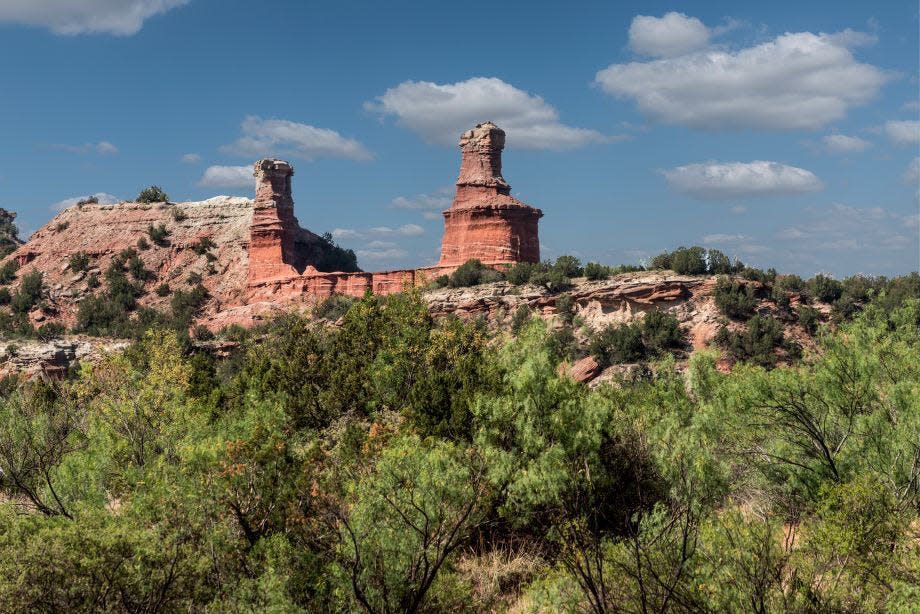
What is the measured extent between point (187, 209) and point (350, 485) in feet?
255

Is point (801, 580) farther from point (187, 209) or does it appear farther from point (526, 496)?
point (187, 209)

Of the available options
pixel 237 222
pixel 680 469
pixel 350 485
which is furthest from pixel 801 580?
pixel 237 222

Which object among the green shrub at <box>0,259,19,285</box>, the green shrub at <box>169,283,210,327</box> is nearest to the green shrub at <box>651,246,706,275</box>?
the green shrub at <box>169,283,210,327</box>

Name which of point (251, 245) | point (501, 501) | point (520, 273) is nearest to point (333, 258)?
point (251, 245)

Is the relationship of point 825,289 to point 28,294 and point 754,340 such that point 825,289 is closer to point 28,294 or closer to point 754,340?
point 754,340

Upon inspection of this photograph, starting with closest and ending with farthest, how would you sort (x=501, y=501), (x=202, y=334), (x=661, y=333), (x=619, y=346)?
(x=501, y=501) < (x=661, y=333) < (x=619, y=346) < (x=202, y=334)

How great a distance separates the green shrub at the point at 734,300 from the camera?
45.8 meters

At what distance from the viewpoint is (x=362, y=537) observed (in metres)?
12.5

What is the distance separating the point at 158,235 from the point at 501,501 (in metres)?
73.3

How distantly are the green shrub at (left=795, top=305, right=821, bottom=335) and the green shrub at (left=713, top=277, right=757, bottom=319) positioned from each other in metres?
2.57

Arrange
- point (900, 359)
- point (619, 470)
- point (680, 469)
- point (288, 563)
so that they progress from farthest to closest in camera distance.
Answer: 1. point (900, 359)
2. point (619, 470)
3. point (288, 563)
4. point (680, 469)

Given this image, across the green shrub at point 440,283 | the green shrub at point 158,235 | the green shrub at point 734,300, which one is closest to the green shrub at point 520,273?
the green shrub at point 440,283

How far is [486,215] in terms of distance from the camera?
196ft

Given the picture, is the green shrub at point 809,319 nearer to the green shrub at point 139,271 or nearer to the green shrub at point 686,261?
the green shrub at point 686,261
